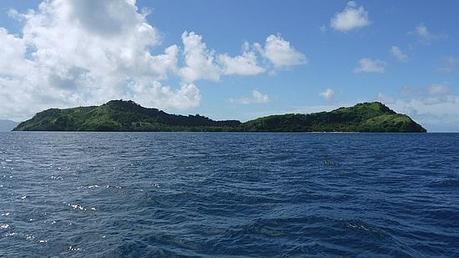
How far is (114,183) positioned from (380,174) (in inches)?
1239

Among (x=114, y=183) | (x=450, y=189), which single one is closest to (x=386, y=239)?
(x=450, y=189)

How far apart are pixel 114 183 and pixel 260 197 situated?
16778 mm

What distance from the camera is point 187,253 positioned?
822 inches

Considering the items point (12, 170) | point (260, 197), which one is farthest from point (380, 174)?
point (12, 170)

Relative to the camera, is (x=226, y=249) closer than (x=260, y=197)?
Yes

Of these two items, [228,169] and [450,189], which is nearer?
[450,189]

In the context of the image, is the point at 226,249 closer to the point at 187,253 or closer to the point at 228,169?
the point at 187,253

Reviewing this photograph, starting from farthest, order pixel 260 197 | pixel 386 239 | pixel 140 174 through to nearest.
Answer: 1. pixel 140 174
2. pixel 260 197
3. pixel 386 239

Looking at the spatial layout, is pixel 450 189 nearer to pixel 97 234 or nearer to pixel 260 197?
pixel 260 197

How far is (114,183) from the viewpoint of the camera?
145 feet

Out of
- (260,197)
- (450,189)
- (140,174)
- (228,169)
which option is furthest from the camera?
(228,169)

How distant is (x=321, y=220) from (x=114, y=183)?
24586 millimetres

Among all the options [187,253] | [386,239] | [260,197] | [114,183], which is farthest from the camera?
[114,183]

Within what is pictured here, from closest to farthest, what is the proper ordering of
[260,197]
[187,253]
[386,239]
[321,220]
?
1. [187,253]
2. [386,239]
3. [321,220]
4. [260,197]
